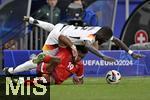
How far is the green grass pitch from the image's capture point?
1401cm

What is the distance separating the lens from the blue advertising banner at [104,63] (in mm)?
20297

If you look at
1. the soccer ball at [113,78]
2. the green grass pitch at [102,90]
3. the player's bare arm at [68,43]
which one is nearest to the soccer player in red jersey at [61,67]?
the green grass pitch at [102,90]

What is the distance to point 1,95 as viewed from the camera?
13477 millimetres

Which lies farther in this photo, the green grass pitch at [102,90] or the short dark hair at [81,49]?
the short dark hair at [81,49]

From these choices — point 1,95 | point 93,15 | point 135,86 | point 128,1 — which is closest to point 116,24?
point 128,1

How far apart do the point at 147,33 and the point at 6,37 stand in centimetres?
469

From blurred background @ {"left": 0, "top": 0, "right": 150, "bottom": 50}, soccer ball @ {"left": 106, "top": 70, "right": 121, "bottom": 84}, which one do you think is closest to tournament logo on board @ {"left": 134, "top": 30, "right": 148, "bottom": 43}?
blurred background @ {"left": 0, "top": 0, "right": 150, "bottom": 50}

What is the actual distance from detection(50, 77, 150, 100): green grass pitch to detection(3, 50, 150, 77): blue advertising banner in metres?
1.68

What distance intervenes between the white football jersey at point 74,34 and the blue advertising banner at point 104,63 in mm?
3760

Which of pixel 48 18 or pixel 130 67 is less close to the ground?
pixel 48 18

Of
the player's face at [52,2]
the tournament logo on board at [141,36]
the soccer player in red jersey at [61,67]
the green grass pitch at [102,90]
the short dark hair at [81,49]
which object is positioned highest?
the player's face at [52,2]

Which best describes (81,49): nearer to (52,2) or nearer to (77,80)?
(77,80)

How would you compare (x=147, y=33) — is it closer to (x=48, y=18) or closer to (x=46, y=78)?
(x=48, y=18)

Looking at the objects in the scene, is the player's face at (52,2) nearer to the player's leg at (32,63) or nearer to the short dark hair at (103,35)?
the player's leg at (32,63)
